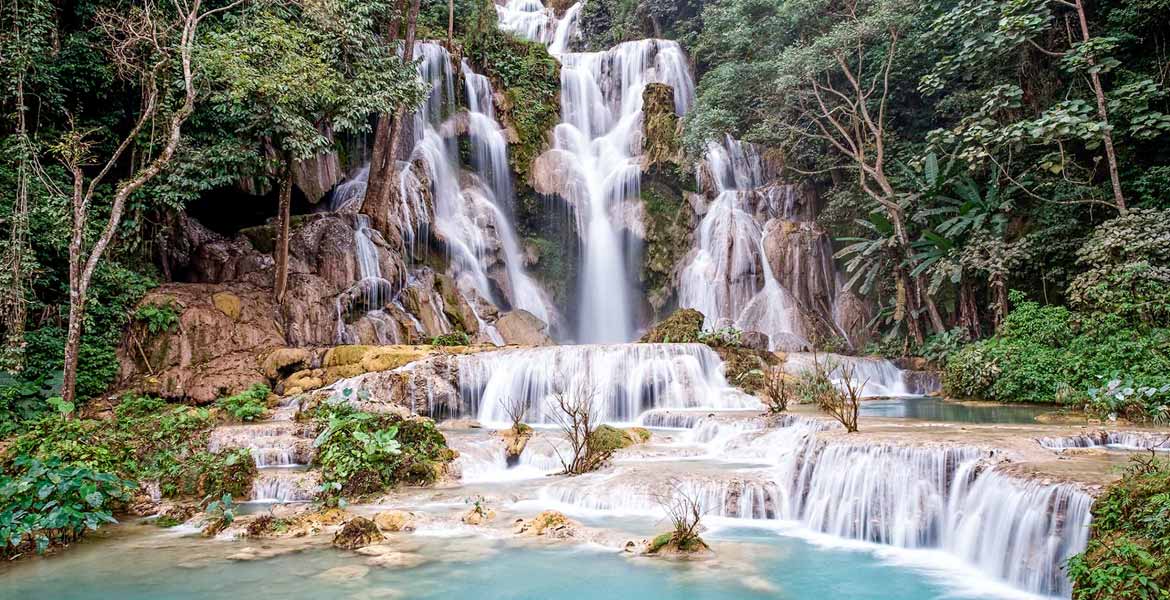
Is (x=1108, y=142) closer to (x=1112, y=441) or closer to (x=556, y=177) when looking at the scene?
(x=1112, y=441)

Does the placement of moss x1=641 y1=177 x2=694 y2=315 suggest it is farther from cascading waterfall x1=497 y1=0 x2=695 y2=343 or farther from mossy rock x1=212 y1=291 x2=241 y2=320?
mossy rock x1=212 y1=291 x2=241 y2=320

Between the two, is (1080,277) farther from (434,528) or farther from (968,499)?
(434,528)

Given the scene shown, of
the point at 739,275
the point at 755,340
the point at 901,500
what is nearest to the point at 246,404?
the point at 901,500

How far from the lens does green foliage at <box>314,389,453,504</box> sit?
8156 millimetres

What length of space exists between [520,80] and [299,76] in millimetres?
12120

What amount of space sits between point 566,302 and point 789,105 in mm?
9008

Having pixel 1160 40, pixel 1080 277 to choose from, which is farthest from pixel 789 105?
pixel 1080 277

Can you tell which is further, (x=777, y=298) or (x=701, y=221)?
(x=701, y=221)

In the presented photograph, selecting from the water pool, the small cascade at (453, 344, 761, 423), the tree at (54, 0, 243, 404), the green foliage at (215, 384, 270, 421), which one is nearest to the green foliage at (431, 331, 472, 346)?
the small cascade at (453, 344, 761, 423)

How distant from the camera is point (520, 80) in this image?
25.0m

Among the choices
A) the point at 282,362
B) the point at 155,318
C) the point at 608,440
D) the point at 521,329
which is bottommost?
the point at 608,440

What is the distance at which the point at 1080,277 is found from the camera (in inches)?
499

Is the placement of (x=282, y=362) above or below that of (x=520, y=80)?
below

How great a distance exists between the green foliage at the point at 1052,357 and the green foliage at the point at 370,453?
9.86 metres
